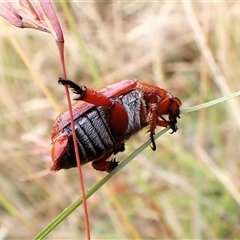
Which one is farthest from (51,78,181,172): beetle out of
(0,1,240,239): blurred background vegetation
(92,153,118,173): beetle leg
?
(0,1,240,239): blurred background vegetation

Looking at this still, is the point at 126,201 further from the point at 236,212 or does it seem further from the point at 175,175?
the point at 236,212

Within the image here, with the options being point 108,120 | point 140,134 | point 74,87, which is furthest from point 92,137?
point 140,134

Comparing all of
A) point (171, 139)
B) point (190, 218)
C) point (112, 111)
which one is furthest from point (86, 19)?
point (112, 111)

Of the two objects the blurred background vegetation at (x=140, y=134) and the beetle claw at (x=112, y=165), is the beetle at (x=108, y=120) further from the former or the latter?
the blurred background vegetation at (x=140, y=134)

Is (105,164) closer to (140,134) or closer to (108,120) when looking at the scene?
(108,120)

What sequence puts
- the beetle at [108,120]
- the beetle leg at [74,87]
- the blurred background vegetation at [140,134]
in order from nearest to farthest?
the beetle leg at [74,87], the beetle at [108,120], the blurred background vegetation at [140,134]

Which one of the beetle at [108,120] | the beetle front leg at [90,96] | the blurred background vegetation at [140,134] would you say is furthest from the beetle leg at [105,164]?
the blurred background vegetation at [140,134]
